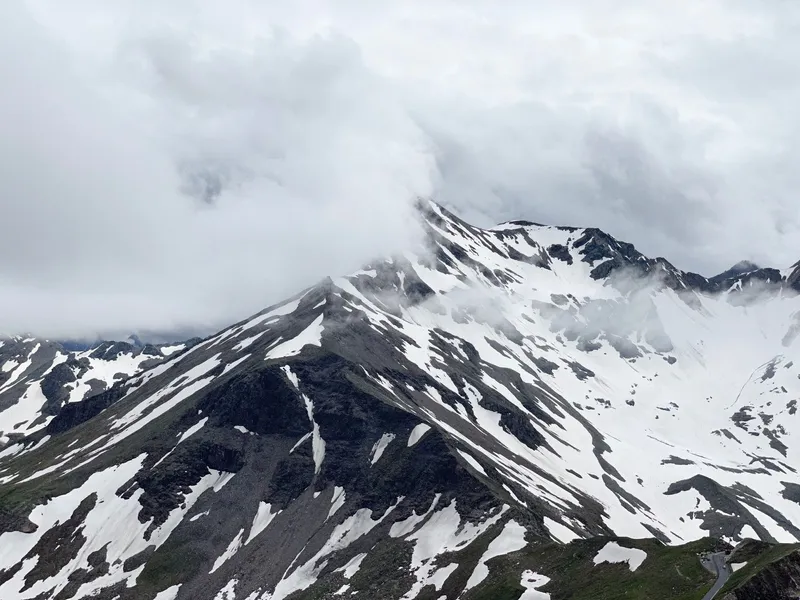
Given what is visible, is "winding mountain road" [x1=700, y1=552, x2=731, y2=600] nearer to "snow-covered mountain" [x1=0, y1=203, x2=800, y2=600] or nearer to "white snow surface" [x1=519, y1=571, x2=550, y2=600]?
"snow-covered mountain" [x1=0, y1=203, x2=800, y2=600]

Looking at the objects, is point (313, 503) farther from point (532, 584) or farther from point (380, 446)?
point (532, 584)

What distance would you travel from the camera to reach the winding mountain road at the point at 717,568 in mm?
62344

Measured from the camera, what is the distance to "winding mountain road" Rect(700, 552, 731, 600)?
205 ft

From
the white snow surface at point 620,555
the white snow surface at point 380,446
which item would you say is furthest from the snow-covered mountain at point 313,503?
the white snow surface at point 380,446

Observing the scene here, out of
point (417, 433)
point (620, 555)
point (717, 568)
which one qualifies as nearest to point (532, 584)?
point (620, 555)

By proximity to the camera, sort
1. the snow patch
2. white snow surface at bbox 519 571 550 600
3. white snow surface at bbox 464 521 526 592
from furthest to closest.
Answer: the snow patch < white snow surface at bbox 464 521 526 592 < white snow surface at bbox 519 571 550 600

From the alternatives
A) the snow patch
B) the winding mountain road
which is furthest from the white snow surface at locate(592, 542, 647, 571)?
the snow patch

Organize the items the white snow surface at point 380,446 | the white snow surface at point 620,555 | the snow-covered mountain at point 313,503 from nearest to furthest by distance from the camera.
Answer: the white snow surface at point 620,555 → the snow-covered mountain at point 313,503 → the white snow surface at point 380,446

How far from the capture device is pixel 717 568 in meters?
68.3

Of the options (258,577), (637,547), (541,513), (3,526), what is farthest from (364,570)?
(3,526)

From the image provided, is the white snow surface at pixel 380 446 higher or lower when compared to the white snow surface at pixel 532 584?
higher

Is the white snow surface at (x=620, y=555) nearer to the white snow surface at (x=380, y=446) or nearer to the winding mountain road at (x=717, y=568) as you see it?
the winding mountain road at (x=717, y=568)

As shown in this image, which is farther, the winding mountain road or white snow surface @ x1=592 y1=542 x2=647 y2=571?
white snow surface @ x1=592 y1=542 x2=647 y2=571

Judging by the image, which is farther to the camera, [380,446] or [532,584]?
[380,446]
